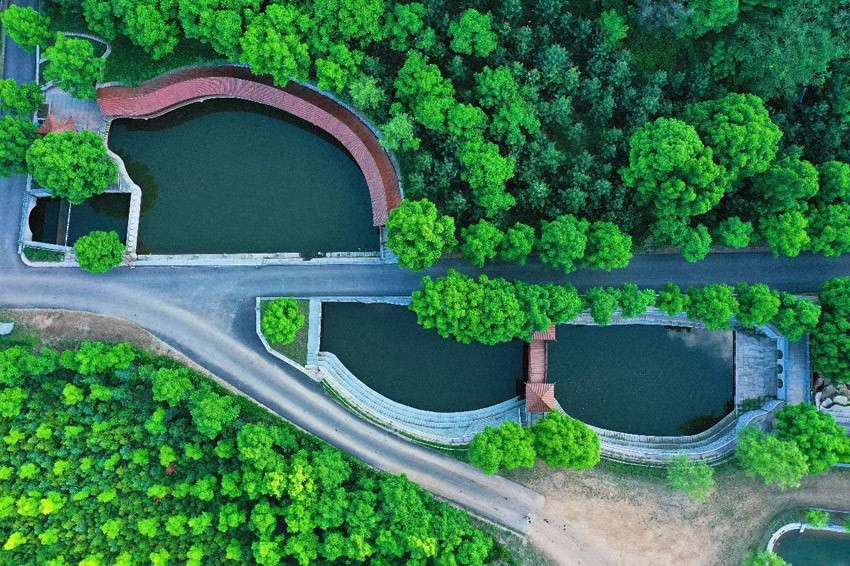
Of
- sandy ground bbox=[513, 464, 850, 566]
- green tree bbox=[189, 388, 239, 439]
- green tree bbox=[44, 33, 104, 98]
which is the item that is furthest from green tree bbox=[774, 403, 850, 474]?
green tree bbox=[44, 33, 104, 98]

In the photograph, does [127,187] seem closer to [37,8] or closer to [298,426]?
[37,8]

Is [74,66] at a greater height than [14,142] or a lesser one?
greater

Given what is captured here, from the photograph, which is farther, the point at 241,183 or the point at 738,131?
the point at 241,183

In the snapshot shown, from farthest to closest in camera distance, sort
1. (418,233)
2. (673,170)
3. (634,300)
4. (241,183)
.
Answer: (241,183), (634,300), (673,170), (418,233)

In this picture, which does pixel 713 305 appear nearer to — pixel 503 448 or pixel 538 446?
pixel 538 446

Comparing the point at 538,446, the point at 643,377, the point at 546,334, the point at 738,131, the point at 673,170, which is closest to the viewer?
the point at 738,131

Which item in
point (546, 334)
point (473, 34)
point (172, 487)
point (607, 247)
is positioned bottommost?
point (172, 487)

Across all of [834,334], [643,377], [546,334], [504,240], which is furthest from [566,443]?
[834,334]
